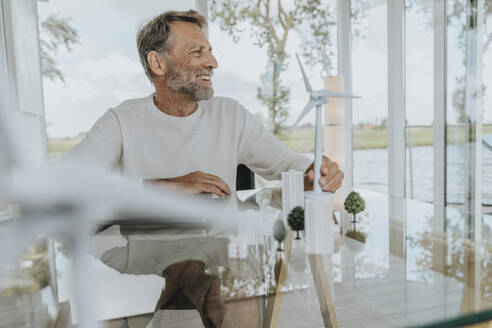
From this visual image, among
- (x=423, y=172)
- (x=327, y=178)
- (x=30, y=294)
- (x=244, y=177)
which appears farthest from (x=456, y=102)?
(x=30, y=294)

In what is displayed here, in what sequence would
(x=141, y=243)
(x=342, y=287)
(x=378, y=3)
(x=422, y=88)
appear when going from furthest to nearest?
(x=378, y=3)
(x=422, y=88)
(x=141, y=243)
(x=342, y=287)

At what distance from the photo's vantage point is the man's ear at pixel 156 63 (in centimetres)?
183

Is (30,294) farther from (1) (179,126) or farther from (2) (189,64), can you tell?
(2) (189,64)

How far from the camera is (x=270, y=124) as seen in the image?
425cm

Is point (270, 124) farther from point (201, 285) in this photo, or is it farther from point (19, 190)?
point (19, 190)

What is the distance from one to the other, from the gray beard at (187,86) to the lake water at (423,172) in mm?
2104

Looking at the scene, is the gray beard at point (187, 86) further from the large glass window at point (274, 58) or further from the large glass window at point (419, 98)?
the large glass window at point (274, 58)

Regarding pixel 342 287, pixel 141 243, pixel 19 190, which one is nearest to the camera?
pixel 19 190

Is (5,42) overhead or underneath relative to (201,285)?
overhead

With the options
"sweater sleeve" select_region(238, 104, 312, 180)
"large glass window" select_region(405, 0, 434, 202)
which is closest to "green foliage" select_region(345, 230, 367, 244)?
"sweater sleeve" select_region(238, 104, 312, 180)

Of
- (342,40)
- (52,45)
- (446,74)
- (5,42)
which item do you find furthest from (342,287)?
(342,40)

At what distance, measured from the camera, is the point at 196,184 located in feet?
4.44

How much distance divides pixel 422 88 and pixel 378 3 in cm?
106

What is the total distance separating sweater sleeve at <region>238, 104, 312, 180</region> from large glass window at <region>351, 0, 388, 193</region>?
233 centimetres
